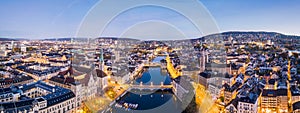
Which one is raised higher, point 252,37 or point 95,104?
point 252,37

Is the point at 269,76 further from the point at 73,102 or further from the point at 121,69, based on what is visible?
the point at 73,102

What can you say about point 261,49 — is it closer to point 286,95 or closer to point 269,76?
point 269,76

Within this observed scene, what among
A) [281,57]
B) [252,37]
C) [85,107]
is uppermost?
[252,37]

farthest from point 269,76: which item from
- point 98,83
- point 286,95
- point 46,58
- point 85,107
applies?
point 46,58

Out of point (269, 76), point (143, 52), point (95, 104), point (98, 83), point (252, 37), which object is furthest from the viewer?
point (252, 37)

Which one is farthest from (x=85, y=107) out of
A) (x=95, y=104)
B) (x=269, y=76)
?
(x=269, y=76)

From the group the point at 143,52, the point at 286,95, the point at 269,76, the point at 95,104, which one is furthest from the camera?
the point at 143,52

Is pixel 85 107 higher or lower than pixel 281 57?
lower

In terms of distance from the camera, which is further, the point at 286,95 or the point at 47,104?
the point at 286,95

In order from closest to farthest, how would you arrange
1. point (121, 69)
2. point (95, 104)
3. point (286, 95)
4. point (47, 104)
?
point (47, 104), point (95, 104), point (286, 95), point (121, 69)
